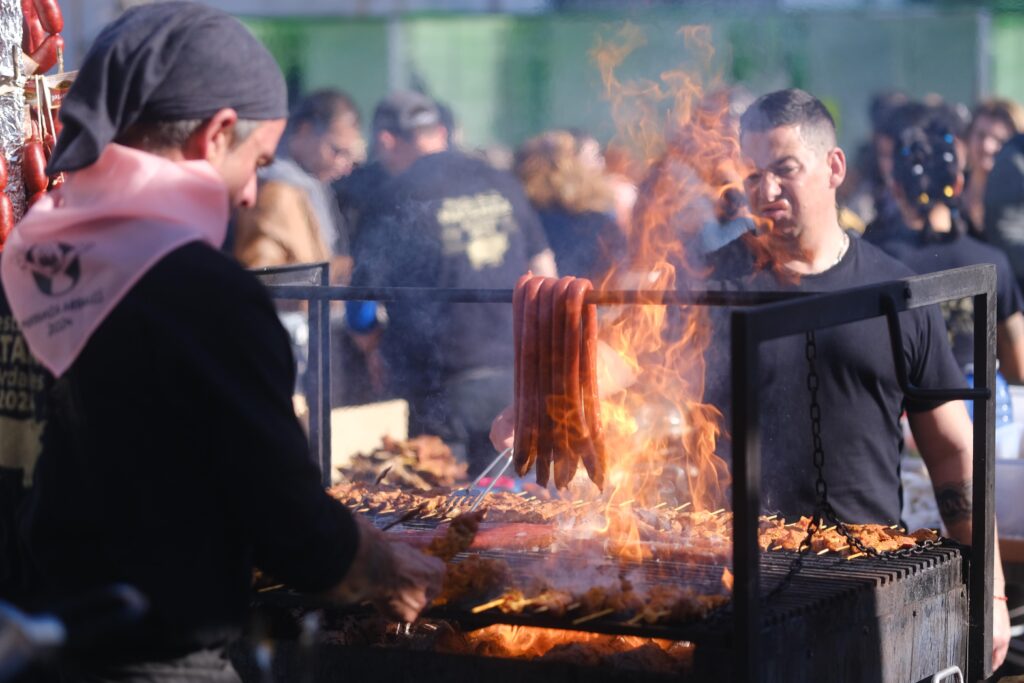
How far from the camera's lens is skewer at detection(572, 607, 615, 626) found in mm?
3135

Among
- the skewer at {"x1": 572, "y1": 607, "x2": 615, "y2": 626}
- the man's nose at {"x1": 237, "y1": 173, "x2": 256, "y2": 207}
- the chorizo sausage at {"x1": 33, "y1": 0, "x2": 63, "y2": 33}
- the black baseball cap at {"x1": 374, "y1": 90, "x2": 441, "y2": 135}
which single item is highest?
the chorizo sausage at {"x1": 33, "y1": 0, "x2": 63, "y2": 33}

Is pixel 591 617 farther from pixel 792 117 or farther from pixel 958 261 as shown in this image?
pixel 958 261

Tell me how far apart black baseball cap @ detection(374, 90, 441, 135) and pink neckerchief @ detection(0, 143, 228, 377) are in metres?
6.23

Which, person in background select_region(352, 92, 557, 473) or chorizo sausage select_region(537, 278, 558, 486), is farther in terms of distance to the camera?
person in background select_region(352, 92, 557, 473)

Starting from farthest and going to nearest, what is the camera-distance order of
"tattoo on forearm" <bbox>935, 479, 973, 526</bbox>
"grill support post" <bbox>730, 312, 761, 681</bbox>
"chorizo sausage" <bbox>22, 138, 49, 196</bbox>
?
1. "tattoo on forearm" <bbox>935, 479, 973, 526</bbox>
2. "chorizo sausage" <bbox>22, 138, 49, 196</bbox>
3. "grill support post" <bbox>730, 312, 761, 681</bbox>

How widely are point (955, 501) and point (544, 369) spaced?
151cm

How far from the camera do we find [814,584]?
11.5 feet

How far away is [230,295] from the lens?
8.09 ft

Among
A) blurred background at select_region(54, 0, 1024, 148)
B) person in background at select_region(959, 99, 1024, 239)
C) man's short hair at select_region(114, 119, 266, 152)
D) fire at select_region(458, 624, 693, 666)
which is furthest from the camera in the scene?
blurred background at select_region(54, 0, 1024, 148)

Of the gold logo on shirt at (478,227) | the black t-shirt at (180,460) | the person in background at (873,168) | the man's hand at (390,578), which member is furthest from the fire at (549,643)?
the person in background at (873,168)

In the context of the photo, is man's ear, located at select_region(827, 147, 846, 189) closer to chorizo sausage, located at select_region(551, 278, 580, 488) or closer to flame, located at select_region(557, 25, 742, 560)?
flame, located at select_region(557, 25, 742, 560)

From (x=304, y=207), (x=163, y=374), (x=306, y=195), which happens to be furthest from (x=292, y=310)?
(x=163, y=374)

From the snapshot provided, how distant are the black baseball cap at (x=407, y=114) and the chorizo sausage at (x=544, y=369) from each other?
4.99 meters

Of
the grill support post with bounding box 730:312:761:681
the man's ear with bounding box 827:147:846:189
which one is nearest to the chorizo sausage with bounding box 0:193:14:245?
the grill support post with bounding box 730:312:761:681
